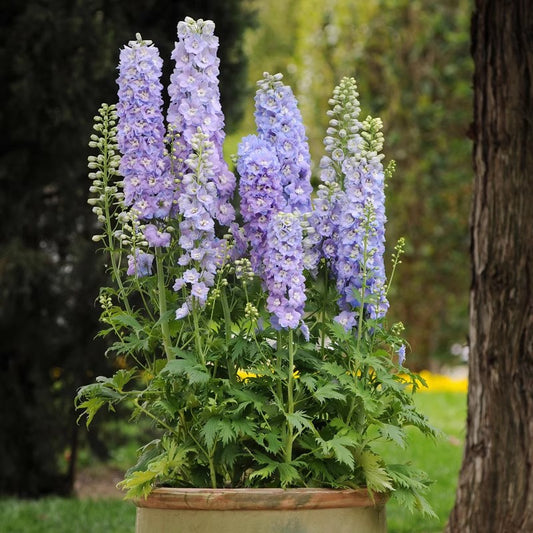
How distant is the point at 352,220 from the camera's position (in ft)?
8.21

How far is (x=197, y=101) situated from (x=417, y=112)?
7904mm

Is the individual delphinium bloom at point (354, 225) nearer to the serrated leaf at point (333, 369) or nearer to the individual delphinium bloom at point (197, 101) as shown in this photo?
the serrated leaf at point (333, 369)

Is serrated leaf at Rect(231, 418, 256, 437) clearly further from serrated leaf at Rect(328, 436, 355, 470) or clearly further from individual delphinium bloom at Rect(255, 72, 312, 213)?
individual delphinium bloom at Rect(255, 72, 312, 213)

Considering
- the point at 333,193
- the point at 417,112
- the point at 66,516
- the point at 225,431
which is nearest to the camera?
the point at 225,431

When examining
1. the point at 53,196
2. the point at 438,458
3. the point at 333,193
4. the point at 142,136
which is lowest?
the point at 438,458

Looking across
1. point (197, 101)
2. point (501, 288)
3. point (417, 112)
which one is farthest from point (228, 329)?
point (417, 112)

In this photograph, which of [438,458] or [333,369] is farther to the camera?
[438,458]

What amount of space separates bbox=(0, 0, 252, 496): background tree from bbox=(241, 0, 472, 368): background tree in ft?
15.3

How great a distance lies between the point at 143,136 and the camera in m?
2.49

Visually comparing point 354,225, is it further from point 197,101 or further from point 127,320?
point 127,320

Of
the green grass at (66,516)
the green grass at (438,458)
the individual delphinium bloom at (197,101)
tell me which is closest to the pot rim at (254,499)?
the individual delphinium bloom at (197,101)

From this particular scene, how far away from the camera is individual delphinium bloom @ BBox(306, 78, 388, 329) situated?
2.50m

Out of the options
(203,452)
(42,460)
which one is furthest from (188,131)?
(42,460)

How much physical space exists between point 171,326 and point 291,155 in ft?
1.81
